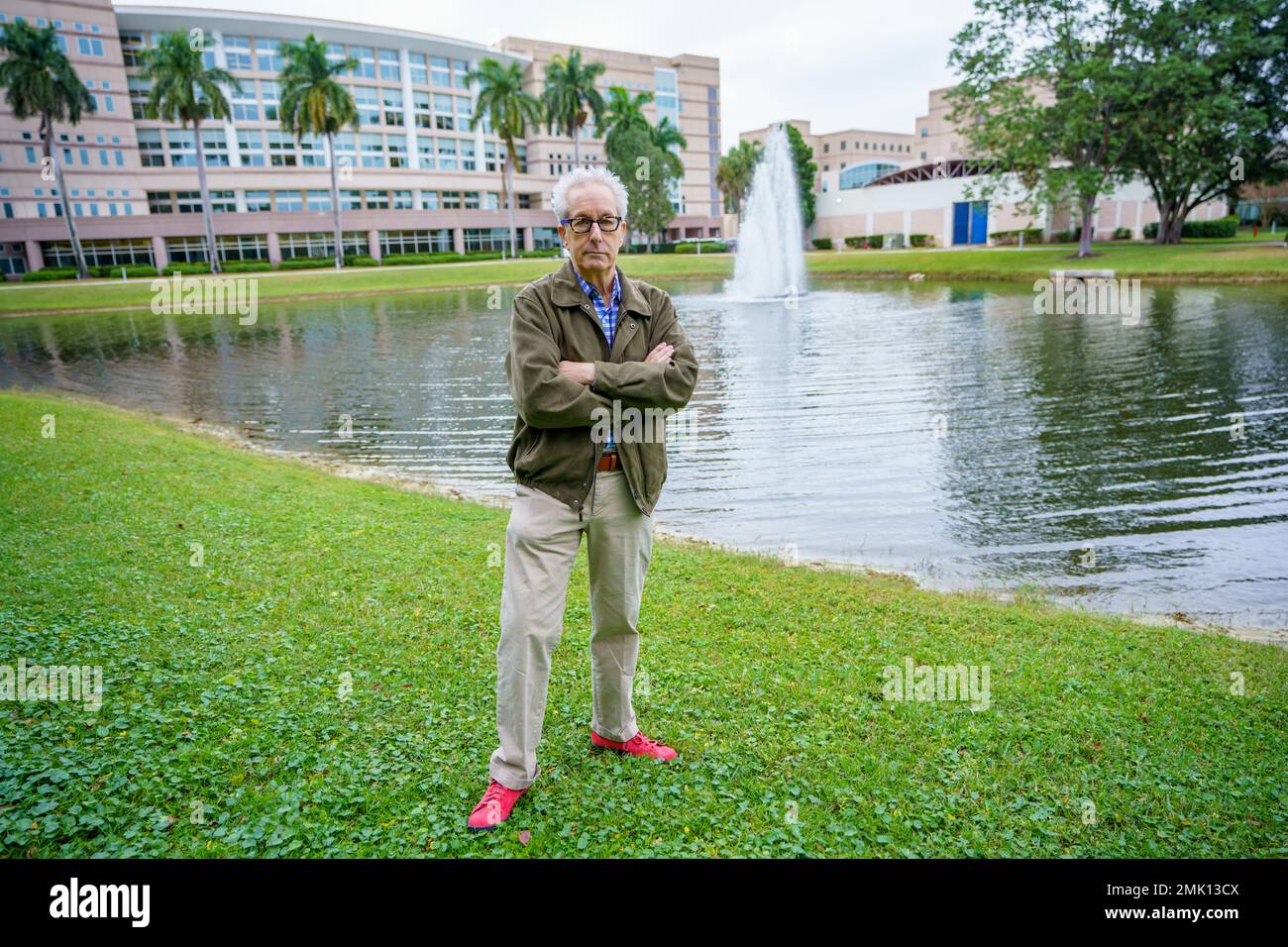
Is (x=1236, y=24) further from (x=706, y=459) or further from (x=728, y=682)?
(x=728, y=682)

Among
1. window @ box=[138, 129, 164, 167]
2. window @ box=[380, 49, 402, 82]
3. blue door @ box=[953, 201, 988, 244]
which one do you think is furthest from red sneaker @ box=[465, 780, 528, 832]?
window @ box=[380, 49, 402, 82]

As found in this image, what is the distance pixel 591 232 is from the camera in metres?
3.69

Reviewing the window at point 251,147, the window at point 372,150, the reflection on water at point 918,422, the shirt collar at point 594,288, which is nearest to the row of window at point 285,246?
the window at point 251,147

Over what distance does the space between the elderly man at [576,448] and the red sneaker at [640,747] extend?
50cm

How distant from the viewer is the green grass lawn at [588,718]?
367 cm

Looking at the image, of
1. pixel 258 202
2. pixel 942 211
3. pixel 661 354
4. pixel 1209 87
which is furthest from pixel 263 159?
pixel 661 354

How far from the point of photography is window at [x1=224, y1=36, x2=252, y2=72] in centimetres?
7650

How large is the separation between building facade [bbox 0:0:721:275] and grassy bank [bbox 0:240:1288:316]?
59.4 ft

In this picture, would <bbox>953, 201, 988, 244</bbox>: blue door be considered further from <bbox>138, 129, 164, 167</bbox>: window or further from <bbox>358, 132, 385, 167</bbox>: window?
<bbox>138, 129, 164, 167</bbox>: window

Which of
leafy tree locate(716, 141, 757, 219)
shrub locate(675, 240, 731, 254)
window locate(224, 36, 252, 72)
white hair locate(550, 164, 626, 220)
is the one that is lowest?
white hair locate(550, 164, 626, 220)

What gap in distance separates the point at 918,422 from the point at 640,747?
1179 cm

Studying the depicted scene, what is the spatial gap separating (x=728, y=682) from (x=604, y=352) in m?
2.42

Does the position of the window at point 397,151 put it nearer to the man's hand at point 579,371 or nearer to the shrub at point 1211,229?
the shrub at point 1211,229

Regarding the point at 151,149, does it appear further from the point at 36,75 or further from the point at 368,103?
the point at 368,103
